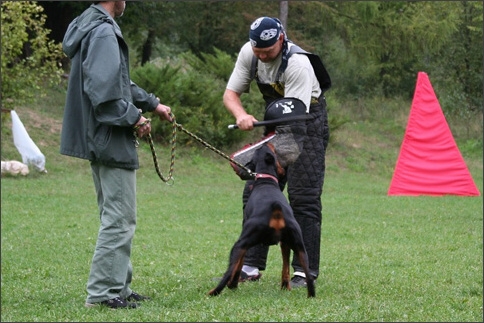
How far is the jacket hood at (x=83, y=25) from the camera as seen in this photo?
5.06 m

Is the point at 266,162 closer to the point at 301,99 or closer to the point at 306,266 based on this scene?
the point at 301,99

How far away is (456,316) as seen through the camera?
5.15 meters

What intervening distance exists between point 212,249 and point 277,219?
4055mm

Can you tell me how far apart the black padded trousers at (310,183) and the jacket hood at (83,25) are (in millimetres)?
1774

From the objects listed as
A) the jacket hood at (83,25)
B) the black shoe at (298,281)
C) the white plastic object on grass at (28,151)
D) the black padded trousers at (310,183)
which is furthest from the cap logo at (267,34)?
the white plastic object on grass at (28,151)

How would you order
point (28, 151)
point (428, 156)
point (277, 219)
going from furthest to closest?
point (28, 151) → point (428, 156) → point (277, 219)

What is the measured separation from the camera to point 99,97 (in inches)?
193

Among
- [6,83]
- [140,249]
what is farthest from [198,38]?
[140,249]

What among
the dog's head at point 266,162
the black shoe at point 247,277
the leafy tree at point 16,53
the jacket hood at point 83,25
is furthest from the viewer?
the leafy tree at point 16,53

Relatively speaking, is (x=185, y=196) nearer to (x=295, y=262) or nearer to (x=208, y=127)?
(x=208, y=127)

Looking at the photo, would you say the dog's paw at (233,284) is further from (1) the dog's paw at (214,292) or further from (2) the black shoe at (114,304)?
(2) the black shoe at (114,304)

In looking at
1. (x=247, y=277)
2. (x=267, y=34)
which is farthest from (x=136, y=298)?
(x=267, y=34)

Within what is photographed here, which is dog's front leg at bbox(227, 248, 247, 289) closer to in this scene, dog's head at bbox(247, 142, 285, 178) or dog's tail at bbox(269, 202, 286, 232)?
dog's tail at bbox(269, 202, 286, 232)

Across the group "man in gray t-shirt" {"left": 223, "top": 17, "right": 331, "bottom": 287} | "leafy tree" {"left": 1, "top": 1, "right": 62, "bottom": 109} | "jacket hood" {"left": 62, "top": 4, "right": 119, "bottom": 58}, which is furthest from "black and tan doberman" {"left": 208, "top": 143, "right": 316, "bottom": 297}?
"leafy tree" {"left": 1, "top": 1, "right": 62, "bottom": 109}
